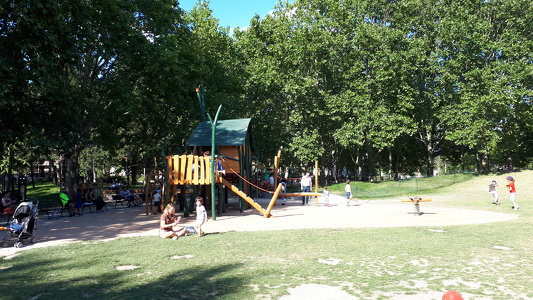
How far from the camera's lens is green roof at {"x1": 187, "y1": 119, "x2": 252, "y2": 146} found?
18641 millimetres

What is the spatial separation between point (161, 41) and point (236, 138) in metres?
8.01

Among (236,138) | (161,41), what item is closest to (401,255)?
(236,138)

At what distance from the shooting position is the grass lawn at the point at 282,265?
6.21 metres

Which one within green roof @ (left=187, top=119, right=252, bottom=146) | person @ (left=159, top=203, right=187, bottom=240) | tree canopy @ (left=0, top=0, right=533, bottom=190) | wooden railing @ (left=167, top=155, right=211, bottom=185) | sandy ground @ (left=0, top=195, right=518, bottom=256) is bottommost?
sandy ground @ (left=0, top=195, right=518, bottom=256)

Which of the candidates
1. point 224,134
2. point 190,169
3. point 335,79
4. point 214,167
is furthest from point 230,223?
point 335,79

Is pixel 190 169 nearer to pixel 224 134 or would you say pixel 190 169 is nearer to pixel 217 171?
pixel 217 171

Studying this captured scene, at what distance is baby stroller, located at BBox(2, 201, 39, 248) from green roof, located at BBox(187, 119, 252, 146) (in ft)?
26.4

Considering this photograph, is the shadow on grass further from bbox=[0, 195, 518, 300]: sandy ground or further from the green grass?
the green grass

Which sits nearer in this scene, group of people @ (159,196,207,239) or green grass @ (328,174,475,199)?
group of people @ (159,196,207,239)

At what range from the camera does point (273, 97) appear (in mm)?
39188

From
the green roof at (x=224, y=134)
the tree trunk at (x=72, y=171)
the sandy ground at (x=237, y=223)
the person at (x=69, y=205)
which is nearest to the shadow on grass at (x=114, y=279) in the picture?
the sandy ground at (x=237, y=223)

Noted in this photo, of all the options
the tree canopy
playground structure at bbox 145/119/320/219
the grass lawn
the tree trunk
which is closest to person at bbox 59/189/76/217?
playground structure at bbox 145/119/320/219

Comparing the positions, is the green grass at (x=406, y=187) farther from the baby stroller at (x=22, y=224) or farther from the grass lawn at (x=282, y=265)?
the baby stroller at (x=22, y=224)

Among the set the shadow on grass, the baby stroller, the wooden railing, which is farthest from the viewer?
the wooden railing
